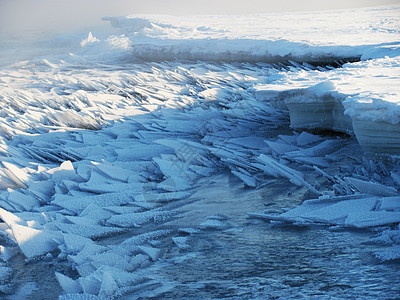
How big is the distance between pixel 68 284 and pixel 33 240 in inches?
22.5

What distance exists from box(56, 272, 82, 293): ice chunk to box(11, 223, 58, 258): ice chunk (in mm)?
449

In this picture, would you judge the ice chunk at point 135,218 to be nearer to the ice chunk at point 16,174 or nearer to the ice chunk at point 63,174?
the ice chunk at point 63,174

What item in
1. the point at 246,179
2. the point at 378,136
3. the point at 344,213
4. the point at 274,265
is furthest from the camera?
the point at 246,179

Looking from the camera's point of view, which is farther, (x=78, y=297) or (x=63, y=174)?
(x=63, y=174)

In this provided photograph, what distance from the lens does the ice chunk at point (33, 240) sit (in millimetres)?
2350

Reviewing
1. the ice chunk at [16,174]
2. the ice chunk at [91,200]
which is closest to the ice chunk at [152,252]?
the ice chunk at [91,200]

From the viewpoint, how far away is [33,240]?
2393mm

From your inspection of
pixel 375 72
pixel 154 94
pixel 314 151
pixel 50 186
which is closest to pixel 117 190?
pixel 50 186

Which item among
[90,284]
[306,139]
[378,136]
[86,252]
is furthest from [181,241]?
[306,139]

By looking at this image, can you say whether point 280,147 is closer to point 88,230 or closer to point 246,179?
point 246,179

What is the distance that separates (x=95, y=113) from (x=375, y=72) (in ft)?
9.32

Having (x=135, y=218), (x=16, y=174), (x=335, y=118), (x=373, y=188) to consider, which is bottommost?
(x=135, y=218)

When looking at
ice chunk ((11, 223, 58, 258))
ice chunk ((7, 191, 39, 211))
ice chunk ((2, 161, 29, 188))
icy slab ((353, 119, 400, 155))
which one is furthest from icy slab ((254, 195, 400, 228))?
ice chunk ((2, 161, 29, 188))

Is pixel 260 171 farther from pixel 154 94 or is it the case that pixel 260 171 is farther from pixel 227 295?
pixel 154 94
